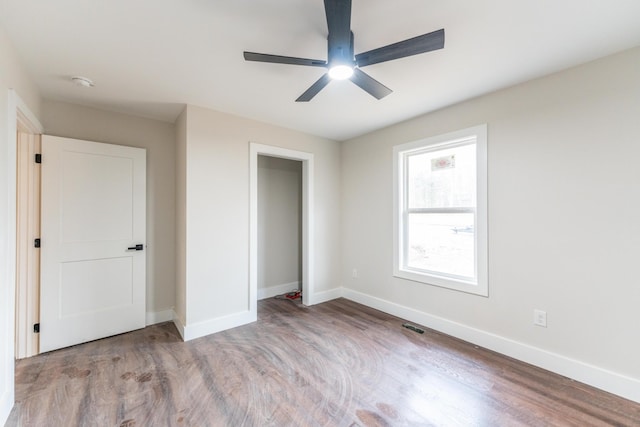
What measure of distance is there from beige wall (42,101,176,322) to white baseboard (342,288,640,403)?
9.51 feet

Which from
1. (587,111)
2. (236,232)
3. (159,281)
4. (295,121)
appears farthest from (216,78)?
(587,111)

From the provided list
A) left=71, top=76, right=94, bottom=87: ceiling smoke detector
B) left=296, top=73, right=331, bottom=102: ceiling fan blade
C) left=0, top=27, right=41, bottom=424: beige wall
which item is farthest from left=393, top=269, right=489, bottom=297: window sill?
left=71, top=76, right=94, bottom=87: ceiling smoke detector

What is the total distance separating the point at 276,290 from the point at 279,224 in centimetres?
108

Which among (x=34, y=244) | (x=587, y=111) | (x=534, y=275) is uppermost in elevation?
(x=587, y=111)

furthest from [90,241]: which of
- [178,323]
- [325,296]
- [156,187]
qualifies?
[325,296]

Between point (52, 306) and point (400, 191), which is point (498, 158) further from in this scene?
point (52, 306)

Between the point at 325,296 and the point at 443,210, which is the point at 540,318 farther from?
the point at 325,296

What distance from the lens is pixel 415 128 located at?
10.7 ft

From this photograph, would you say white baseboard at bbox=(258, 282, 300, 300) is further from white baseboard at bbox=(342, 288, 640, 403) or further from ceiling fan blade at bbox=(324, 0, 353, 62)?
ceiling fan blade at bbox=(324, 0, 353, 62)

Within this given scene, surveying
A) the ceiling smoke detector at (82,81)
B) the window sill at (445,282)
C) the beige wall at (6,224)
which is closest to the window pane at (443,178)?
the window sill at (445,282)

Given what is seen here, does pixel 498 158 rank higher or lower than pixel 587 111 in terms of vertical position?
lower

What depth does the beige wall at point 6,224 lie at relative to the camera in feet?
5.49

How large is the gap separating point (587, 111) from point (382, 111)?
67.4 inches

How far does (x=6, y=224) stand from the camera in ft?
5.71
